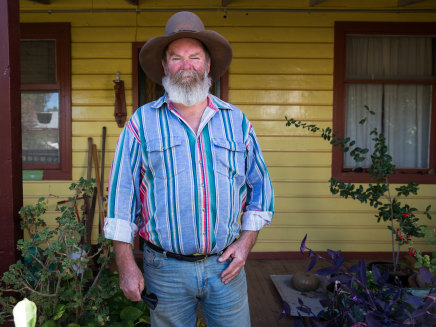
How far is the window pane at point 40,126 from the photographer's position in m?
4.26

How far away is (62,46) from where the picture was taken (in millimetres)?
4148

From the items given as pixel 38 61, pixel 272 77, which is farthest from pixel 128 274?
pixel 38 61

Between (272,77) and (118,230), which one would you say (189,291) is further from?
(272,77)

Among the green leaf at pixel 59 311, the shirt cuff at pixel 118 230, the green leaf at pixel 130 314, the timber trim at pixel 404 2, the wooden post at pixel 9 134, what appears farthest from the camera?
the timber trim at pixel 404 2

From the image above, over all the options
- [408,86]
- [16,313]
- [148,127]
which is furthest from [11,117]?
[408,86]

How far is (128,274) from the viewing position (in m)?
1.55

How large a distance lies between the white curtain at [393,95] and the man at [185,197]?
3.05 meters

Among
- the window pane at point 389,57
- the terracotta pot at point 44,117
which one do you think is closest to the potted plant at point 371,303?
the window pane at point 389,57

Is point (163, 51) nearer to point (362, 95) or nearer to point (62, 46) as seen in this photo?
point (62, 46)

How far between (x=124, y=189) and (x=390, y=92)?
375 centimetres

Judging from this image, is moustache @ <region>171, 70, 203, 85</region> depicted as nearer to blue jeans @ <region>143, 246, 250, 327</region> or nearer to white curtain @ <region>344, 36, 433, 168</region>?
blue jeans @ <region>143, 246, 250, 327</region>

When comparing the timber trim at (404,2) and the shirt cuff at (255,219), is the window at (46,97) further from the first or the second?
the timber trim at (404,2)

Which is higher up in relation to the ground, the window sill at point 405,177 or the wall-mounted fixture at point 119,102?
the wall-mounted fixture at point 119,102

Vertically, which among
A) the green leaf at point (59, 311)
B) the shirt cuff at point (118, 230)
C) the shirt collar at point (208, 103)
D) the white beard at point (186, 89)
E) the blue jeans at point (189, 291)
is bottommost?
the green leaf at point (59, 311)
